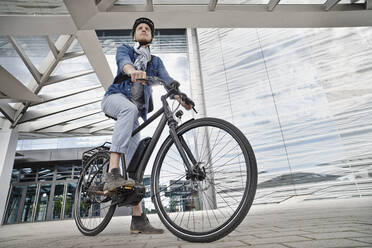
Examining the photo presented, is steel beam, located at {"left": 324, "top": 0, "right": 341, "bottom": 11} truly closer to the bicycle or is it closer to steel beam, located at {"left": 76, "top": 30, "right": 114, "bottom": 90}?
the bicycle

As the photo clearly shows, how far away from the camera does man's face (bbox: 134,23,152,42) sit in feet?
6.29

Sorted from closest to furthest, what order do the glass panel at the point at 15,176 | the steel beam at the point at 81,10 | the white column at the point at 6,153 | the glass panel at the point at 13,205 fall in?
the steel beam at the point at 81,10
the white column at the point at 6,153
the glass panel at the point at 13,205
the glass panel at the point at 15,176

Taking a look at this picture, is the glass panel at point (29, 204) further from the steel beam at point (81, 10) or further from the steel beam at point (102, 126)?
the steel beam at point (81, 10)

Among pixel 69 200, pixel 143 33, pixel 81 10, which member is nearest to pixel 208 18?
pixel 81 10

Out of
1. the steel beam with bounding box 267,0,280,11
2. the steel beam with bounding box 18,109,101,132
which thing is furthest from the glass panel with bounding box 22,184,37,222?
the steel beam with bounding box 267,0,280,11

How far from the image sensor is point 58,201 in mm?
11305

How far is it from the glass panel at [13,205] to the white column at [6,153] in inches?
166

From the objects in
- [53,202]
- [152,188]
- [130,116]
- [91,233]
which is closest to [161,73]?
[130,116]

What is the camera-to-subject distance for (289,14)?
13.0 ft

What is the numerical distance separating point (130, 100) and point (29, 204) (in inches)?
509

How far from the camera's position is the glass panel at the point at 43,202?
10953 millimetres

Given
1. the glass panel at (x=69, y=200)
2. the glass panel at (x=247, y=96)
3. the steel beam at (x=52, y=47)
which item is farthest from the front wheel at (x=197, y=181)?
the glass panel at (x=69, y=200)

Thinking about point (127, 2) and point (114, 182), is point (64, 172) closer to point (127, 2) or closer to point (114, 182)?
point (127, 2)

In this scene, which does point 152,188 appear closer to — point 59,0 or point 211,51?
point 59,0
